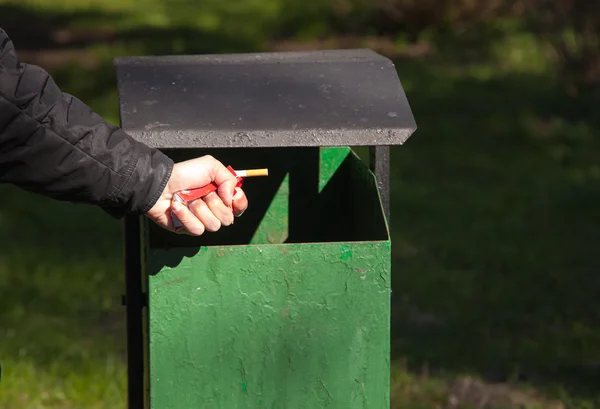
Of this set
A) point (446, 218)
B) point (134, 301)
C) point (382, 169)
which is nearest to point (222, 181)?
point (382, 169)

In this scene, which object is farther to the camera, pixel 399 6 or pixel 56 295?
pixel 399 6

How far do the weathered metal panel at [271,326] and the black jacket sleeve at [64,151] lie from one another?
0.60 feet

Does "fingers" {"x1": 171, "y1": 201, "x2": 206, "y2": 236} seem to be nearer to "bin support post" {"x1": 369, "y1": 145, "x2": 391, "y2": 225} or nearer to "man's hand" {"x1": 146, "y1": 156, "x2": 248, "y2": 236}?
"man's hand" {"x1": 146, "y1": 156, "x2": 248, "y2": 236}

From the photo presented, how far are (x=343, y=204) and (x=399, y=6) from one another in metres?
7.08

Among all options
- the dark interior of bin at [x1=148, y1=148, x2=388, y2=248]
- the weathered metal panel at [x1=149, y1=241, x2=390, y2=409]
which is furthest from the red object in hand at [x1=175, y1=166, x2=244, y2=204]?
the dark interior of bin at [x1=148, y1=148, x2=388, y2=248]

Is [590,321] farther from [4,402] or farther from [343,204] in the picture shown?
[4,402]

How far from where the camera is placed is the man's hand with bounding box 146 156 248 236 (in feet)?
7.44

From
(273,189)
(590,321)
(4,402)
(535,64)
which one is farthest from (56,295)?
(535,64)

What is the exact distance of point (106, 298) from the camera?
5.01 m

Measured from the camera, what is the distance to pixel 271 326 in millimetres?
2387

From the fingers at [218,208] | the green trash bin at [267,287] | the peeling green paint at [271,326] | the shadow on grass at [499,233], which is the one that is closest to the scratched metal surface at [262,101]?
the green trash bin at [267,287]

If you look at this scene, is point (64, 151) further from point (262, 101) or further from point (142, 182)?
point (262, 101)

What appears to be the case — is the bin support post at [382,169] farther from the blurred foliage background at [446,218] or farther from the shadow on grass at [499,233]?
the shadow on grass at [499,233]

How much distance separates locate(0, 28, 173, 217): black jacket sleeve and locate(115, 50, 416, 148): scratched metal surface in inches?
4.8
